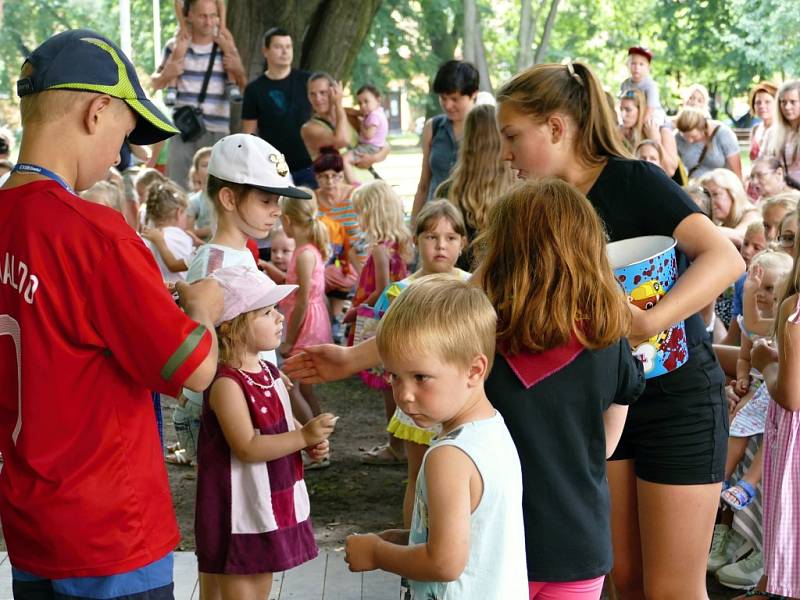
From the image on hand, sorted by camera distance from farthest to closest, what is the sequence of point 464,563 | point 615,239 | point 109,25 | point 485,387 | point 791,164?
point 109,25, point 791,164, point 615,239, point 485,387, point 464,563

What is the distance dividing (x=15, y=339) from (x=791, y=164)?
7.89 meters

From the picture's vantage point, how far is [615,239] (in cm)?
316

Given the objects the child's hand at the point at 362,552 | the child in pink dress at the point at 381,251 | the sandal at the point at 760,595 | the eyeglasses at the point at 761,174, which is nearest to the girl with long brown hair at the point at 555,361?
the child's hand at the point at 362,552

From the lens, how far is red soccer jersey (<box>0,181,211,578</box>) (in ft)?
7.97

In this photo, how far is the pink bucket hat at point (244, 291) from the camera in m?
3.46

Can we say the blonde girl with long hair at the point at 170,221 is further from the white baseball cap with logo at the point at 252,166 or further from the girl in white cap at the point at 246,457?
the girl in white cap at the point at 246,457

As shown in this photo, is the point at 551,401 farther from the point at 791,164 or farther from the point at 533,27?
the point at 533,27

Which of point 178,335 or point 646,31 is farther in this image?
point 646,31

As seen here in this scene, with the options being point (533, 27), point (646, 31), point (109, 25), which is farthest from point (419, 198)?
point (646, 31)

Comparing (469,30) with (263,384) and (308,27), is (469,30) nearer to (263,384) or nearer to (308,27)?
(308,27)

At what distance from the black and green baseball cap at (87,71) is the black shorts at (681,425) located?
1.59m

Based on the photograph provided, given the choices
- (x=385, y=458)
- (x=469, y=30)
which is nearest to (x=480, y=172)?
(x=385, y=458)

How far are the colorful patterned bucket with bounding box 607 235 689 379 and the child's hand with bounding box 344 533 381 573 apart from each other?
0.97 metres

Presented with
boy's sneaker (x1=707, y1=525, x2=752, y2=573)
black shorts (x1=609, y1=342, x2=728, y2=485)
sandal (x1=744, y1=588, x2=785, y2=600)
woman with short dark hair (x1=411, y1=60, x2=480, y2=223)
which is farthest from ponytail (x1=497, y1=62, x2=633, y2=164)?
woman with short dark hair (x1=411, y1=60, x2=480, y2=223)
